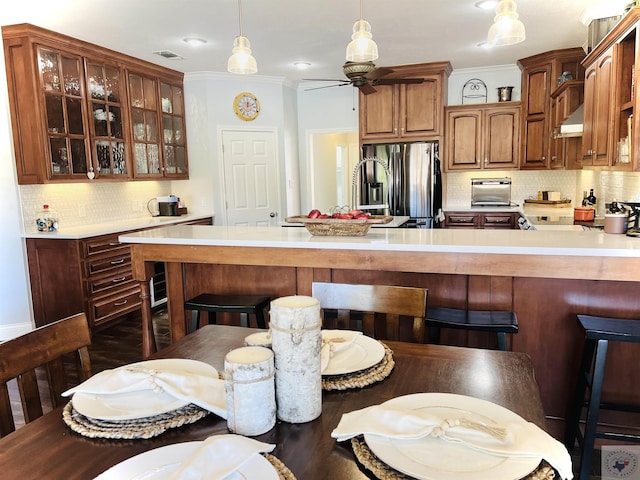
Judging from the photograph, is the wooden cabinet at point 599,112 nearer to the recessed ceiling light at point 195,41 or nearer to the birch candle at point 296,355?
the birch candle at point 296,355

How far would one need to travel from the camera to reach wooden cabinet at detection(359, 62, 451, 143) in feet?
18.7

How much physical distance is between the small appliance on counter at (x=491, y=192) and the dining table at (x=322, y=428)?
16.5ft

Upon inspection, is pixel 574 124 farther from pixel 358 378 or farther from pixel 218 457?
pixel 218 457

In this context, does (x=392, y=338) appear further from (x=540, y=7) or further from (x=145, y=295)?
(x=540, y=7)

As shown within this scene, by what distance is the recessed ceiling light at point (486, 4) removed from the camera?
362cm

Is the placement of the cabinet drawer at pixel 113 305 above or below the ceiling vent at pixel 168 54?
below

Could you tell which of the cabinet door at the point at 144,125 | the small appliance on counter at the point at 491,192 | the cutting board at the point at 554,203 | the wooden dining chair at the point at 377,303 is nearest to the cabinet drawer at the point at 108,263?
the cabinet door at the point at 144,125

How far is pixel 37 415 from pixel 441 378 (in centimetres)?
111

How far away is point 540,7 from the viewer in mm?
3773

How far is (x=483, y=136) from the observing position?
587cm

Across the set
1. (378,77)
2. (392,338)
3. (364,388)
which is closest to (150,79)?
(378,77)

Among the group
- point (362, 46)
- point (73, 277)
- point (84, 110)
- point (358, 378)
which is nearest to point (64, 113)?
point (84, 110)

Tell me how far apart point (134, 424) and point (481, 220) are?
17.1 ft

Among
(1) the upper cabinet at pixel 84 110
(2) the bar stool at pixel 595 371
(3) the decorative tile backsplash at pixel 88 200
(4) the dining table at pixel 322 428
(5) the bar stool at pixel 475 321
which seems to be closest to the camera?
(4) the dining table at pixel 322 428
